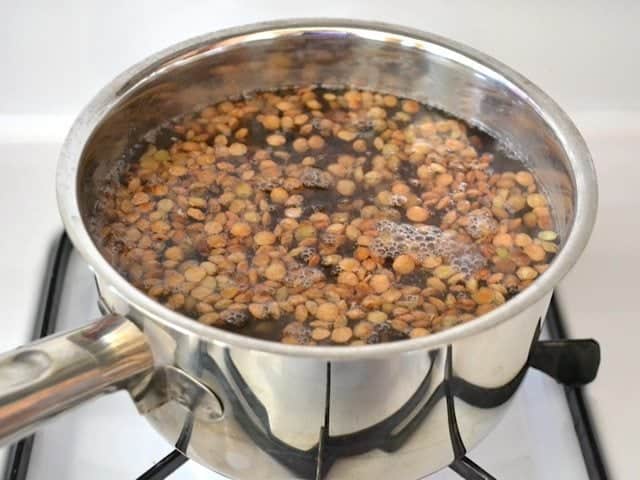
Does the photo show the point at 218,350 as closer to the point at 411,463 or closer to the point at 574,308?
the point at 411,463

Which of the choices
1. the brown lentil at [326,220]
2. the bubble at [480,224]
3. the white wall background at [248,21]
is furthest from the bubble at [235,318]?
the white wall background at [248,21]

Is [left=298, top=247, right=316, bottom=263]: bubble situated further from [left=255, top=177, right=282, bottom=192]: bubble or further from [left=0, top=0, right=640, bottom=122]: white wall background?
[left=0, top=0, right=640, bottom=122]: white wall background

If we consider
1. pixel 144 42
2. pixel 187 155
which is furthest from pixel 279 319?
pixel 144 42

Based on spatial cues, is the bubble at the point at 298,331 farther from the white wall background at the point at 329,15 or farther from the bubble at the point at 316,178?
the white wall background at the point at 329,15

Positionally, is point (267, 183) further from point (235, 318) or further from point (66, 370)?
point (66, 370)

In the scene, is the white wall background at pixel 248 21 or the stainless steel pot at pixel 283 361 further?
the white wall background at pixel 248 21

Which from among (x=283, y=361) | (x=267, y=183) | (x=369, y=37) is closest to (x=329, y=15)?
(x=369, y=37)
